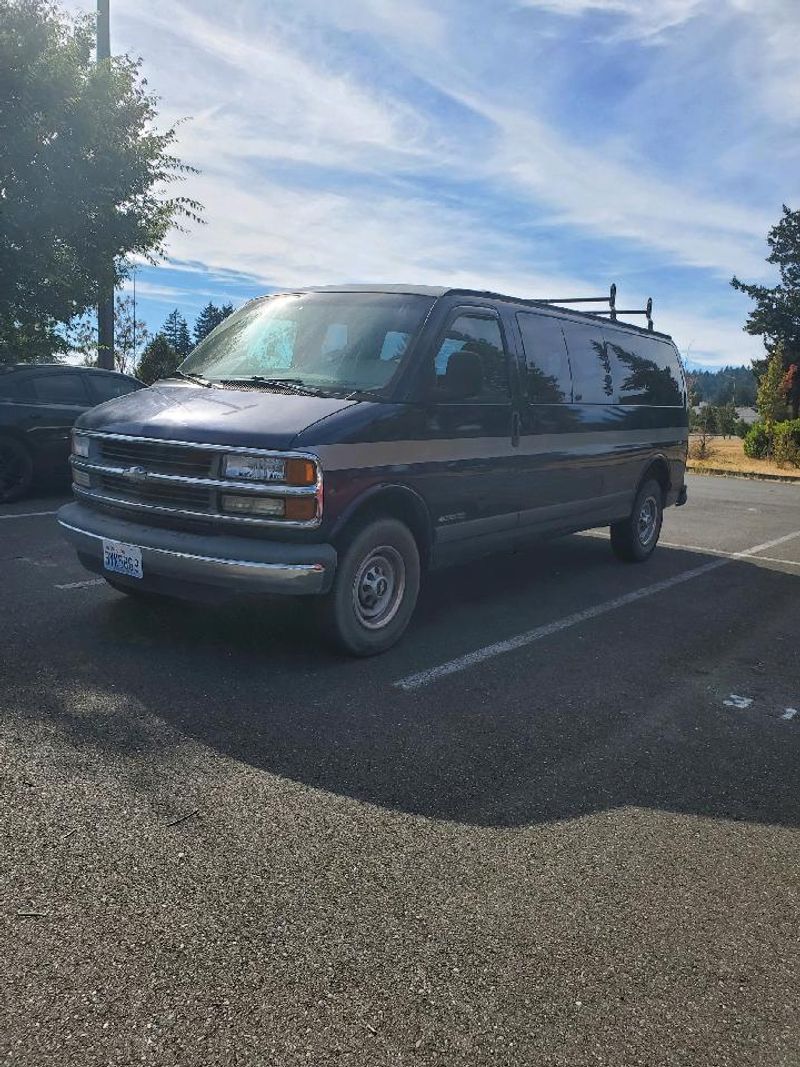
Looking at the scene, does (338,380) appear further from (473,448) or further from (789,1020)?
(789,1020)

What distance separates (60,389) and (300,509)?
720 cm

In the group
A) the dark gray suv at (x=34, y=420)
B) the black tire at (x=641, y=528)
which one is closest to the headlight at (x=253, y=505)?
the black tire at (x=641, y=528)

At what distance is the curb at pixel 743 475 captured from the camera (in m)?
21.9

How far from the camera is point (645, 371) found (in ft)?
27.2

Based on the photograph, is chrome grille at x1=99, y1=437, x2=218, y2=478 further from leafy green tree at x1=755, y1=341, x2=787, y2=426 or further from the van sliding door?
leafy green tree at x1=755, y1=341, x2=787, y2=426

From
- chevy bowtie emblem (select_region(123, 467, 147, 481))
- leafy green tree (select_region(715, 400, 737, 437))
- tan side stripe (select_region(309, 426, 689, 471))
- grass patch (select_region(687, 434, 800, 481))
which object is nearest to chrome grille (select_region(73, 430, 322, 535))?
chevy bowtie emblem (select_region(123, 467, 147, 481))

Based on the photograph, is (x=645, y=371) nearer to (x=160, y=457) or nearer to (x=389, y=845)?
(x=160, y=457)

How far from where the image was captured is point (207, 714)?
3.98 metres

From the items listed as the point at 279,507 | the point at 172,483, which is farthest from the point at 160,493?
the point at 279,507

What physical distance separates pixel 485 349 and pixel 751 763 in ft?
10.2

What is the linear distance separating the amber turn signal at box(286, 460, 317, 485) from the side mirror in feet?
4.02

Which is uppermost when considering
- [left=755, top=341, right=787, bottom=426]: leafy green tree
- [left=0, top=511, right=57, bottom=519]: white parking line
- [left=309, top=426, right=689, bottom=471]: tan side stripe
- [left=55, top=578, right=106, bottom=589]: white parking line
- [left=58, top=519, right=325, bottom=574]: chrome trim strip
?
[left=755, top=341, right=787, bottom=426]: leafy green tree

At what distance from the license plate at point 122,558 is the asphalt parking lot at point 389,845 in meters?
0.43

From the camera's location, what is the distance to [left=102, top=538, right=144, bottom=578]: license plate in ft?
15.5
